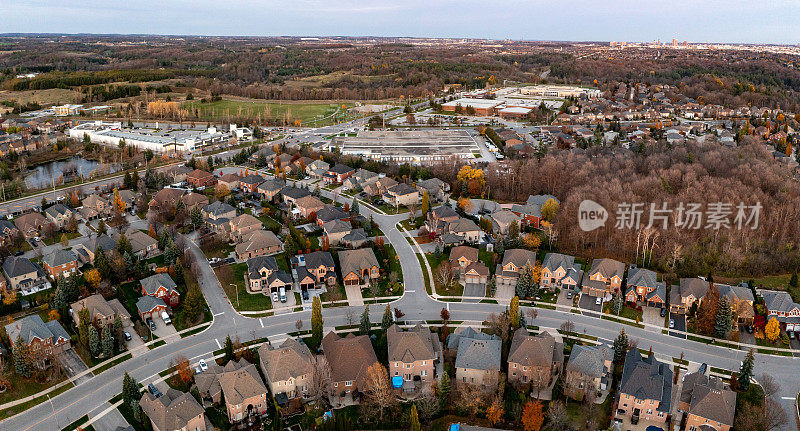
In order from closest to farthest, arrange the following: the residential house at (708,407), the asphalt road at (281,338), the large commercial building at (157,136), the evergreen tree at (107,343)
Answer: the residential house at (708,407) → the asphalt road at (281,338) → the evergreen tree at (107,343) → the large commercial building at (157,136)

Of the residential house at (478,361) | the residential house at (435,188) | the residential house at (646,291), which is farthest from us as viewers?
the residential house at (435,188)

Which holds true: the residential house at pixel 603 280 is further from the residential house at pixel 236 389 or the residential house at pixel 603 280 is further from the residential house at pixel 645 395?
the residential house at pixel 236 389

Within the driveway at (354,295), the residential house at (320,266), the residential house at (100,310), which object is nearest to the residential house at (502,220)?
the driveway at (354,295)

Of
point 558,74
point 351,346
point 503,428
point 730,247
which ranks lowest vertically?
point 503,428

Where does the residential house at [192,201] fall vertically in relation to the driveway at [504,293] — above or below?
above

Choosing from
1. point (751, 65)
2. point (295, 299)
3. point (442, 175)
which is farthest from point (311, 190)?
point (751, 65)

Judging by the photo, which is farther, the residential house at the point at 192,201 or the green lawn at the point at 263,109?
the green lawn at the point at 263,109

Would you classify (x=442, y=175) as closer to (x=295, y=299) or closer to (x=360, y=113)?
(x=295, y=299)

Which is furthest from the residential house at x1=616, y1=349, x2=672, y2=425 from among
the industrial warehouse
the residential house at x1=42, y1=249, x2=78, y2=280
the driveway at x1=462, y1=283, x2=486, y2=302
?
the industrial warehouse
